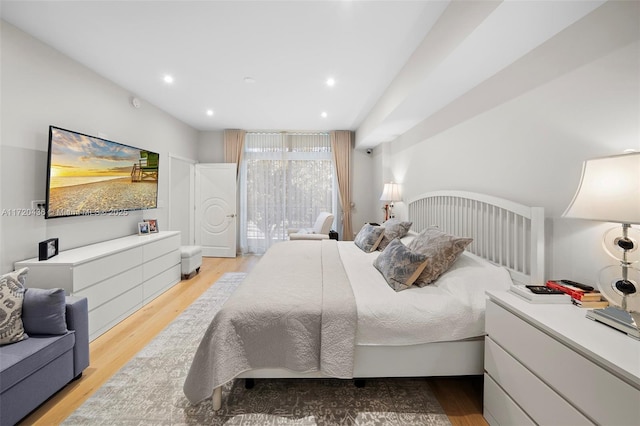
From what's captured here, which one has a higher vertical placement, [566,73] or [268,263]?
[566,73]

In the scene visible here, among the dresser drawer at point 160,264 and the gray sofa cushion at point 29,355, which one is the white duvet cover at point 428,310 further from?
the dresser drawer at point 160,264

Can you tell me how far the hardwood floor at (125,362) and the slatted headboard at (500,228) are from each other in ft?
2.68

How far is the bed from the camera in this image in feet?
4.74

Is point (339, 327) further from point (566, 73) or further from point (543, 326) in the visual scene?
point (566, 73)

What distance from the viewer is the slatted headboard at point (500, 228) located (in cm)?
156

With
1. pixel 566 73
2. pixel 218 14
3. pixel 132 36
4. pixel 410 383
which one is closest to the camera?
pixel 566 73

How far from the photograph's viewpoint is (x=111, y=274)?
2.47 metres

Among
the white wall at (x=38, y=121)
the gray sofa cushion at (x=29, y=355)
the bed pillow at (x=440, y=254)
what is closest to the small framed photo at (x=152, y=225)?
the white wall at (x=38, y=121)

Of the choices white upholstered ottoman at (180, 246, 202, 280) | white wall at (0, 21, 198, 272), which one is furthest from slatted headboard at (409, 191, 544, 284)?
white wall at (0, 21, 198, 272)

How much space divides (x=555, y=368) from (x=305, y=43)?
2.70 meters

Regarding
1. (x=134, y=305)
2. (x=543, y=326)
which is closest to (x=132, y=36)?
(x=134, y=305)

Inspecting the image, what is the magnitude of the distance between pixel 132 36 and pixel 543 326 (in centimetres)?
341

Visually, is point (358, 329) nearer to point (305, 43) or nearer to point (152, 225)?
point (305, 43)

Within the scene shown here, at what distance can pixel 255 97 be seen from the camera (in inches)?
141
